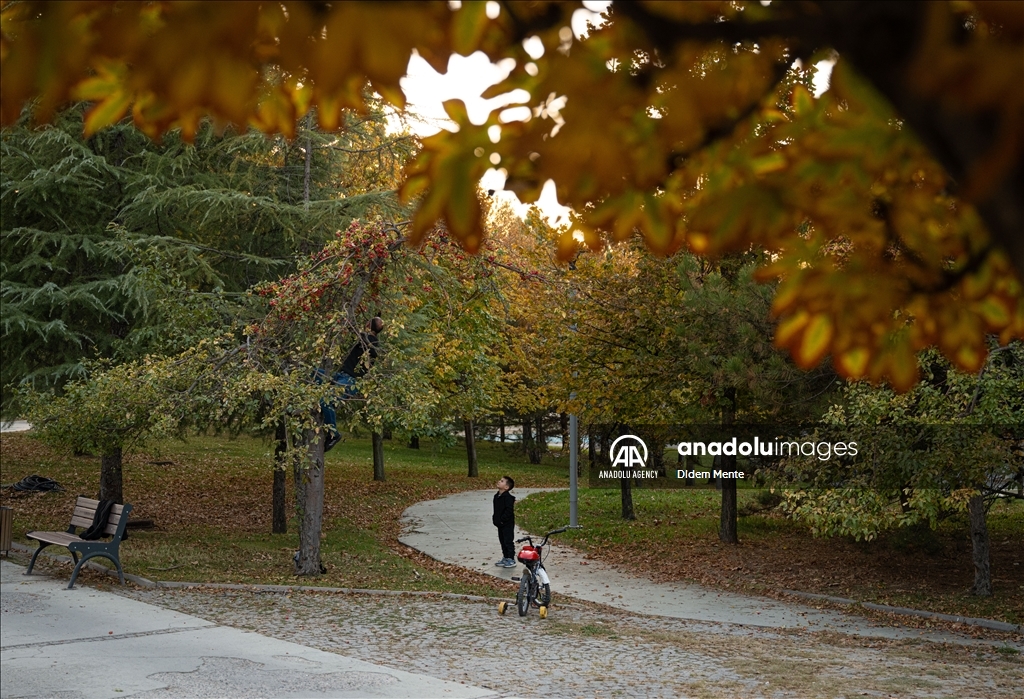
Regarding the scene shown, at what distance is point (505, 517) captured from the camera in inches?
620

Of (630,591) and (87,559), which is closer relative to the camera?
(87,559)

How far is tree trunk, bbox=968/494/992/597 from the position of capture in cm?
1334

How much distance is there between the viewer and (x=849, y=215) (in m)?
1.83

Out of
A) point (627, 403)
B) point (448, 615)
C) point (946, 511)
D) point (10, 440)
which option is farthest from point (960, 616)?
point (10, 440)

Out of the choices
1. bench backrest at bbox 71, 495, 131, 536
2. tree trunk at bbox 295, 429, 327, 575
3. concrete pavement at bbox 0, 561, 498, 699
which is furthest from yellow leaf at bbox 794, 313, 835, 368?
bench backrest at bbox 71, 495, 131, 536

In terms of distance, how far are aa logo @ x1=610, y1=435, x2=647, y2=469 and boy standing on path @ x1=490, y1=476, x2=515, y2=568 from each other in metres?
6.40

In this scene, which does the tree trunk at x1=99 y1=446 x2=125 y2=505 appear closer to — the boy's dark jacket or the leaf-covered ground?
the leaf-covered ground

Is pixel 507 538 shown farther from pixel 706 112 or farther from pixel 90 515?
pixel 706 112

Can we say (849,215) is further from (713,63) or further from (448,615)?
(448,615)

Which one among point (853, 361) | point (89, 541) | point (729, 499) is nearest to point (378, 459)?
point (729, 499)

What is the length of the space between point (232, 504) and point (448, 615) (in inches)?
507

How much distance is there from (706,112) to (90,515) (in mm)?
14253

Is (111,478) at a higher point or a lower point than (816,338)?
lower

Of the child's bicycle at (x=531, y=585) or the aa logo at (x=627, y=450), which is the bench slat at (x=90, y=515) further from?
the aa logo at (x=627, y=450)
